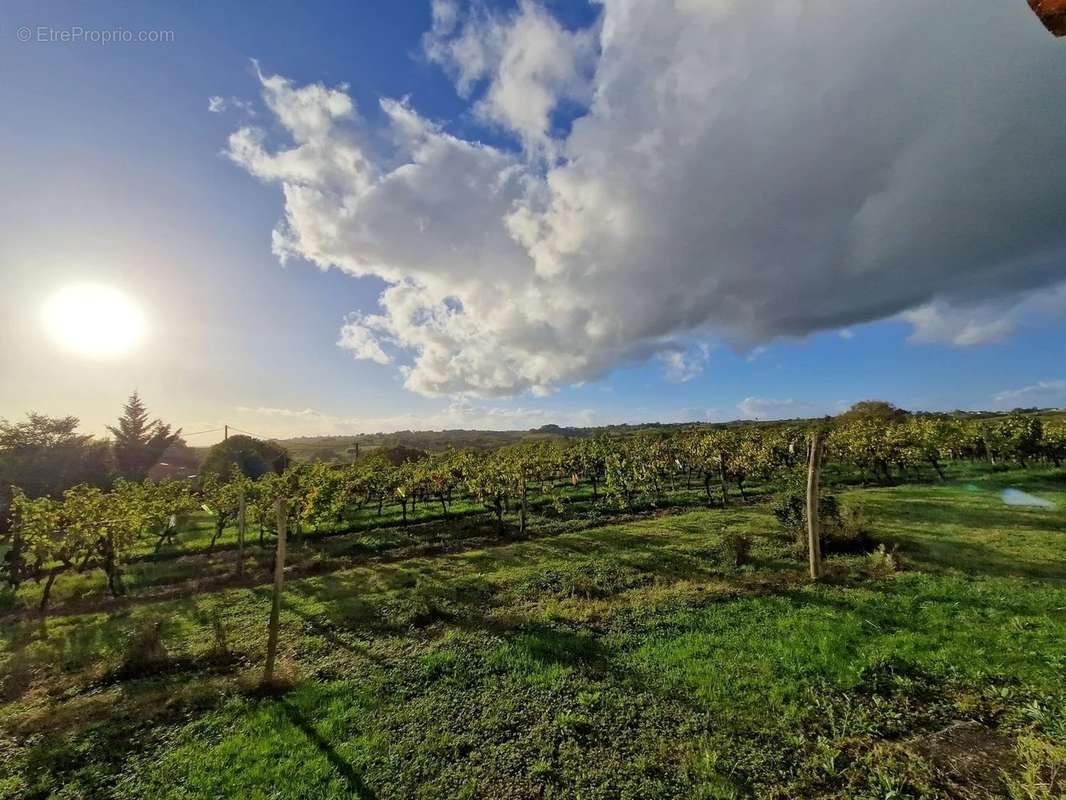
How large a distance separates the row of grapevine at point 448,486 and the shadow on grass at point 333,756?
15550mm

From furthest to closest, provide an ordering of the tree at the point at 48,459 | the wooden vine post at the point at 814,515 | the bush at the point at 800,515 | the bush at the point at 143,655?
the tree at the point at 48,459 < the bush at the point at 800,515 < the wooden vine post at the point at 814,515 < the bush at the point at 143,655

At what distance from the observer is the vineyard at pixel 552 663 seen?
7.37m

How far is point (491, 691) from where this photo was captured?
32.2ft

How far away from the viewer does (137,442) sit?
63500 millimetres

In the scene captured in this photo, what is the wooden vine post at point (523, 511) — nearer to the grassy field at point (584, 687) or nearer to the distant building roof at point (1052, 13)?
the grassy field at point (584, 687)

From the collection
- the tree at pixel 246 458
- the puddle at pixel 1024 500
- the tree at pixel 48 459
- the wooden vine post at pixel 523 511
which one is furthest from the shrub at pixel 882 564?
the tree at pixel 246 458

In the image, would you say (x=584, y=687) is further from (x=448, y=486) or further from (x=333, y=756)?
(x=448, y=486)

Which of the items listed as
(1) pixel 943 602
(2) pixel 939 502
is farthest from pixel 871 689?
(2) pixel 939 502

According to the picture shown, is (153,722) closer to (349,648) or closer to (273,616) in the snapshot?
(273,616)

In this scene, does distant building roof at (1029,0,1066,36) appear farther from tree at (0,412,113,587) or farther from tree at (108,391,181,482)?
tree at (108,391,181,482)

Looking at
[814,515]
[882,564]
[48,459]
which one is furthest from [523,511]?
[48,459]

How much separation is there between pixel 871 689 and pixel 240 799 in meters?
11.7

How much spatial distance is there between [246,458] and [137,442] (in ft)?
46.7

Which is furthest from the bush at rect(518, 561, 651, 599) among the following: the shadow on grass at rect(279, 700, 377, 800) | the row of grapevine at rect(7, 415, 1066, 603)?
the row of grapevine at rect(7, 415, 1066, 603)
